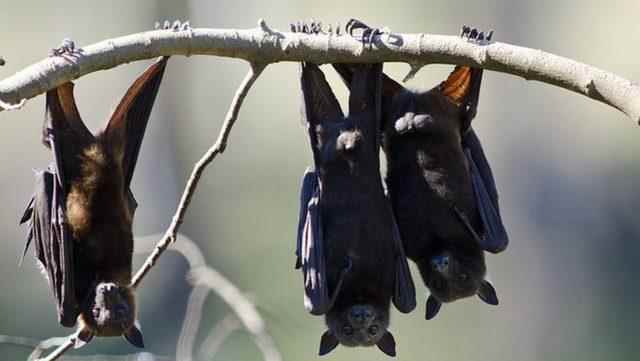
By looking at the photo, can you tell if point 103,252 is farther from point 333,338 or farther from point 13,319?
point 13,319

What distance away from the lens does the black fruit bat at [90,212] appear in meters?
6.92

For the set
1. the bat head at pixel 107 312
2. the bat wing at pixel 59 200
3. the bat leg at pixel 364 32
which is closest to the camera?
the bat leg at pixel 364 32

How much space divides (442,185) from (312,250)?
84cm

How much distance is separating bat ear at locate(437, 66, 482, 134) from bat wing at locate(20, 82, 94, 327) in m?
1.99

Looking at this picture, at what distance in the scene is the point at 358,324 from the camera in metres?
7.16

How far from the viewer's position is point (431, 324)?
13438mm

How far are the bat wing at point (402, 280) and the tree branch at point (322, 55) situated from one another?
3.82ft

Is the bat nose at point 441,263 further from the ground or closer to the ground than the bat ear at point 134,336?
further from the ground

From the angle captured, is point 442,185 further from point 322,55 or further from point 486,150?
point 486,150

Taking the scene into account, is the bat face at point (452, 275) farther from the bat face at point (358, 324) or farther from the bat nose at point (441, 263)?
the bat face at point (358, 324)

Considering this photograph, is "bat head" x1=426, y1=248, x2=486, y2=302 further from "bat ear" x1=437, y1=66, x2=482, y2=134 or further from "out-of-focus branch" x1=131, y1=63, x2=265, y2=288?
"out-of-focus branch" x1=131, y1=63, x2=265, y2=288

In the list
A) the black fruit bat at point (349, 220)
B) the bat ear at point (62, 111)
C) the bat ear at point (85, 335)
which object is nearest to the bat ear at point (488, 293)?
the black fruit bat at point (349, 220)

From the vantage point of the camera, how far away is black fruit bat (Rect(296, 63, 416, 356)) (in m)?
6.99

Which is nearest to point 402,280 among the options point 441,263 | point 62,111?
point 441,263
